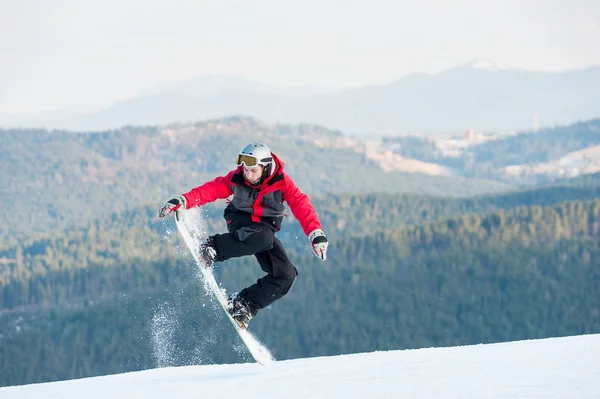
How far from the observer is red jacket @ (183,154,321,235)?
40.3 feet

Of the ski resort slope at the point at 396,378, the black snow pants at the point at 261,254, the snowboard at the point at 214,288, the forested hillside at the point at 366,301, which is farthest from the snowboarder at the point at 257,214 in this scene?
the forested hillside at the point at 366,301

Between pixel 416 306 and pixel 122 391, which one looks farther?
pixel 416 306

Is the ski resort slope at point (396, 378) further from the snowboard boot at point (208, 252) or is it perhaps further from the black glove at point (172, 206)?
the black glove at point (172, 206)

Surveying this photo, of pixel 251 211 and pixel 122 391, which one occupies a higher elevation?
pixel 251 211

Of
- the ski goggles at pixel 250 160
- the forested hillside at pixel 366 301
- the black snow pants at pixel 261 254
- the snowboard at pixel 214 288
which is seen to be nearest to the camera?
the ski goggles at pixel 250 160

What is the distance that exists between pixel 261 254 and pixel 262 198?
1057 millimetres

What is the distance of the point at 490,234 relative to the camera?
175 m

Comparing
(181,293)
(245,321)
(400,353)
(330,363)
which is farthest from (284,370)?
(181,293)

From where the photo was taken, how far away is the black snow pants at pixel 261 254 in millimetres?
12500

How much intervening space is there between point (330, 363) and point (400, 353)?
3.67ft

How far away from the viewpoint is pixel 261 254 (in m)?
13.0

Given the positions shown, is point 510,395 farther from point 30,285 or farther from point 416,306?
point 30,285

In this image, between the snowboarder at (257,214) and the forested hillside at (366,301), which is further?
the forested hillside at (366,301)

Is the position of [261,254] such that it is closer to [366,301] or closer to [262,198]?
[262,198]
